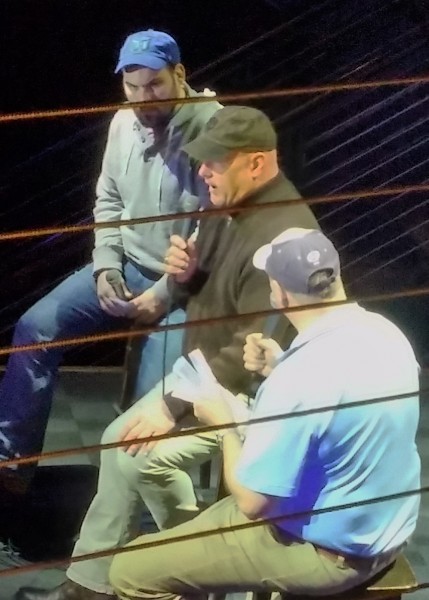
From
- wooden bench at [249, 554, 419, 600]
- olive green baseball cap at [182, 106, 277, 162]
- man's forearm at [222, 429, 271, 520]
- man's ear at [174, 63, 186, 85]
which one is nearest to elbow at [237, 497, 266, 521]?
man's forearm at [222, 429, 271, 520]

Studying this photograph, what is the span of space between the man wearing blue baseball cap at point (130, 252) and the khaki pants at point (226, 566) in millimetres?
194

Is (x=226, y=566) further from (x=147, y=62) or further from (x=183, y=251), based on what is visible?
(x=147, y=62)

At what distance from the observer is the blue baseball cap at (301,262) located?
3.06 feet

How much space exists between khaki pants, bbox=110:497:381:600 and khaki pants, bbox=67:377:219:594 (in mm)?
78

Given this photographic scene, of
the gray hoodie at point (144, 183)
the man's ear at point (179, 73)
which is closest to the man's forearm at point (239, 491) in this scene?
the gray hoodie at point (144, 183)

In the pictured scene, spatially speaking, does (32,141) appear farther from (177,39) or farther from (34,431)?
(34,431)

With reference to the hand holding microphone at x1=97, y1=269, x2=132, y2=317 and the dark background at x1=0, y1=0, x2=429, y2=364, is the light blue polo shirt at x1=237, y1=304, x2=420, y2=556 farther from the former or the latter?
the dark background at x1=0, y1=0, x2=429, y2=364

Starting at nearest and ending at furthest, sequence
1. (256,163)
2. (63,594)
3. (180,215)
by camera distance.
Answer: (180,215)
(256,163)
(63,594)

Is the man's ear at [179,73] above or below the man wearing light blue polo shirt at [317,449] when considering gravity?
above

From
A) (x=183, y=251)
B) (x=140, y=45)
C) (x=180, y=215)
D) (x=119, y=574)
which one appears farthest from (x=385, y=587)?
(x=140, y=45)

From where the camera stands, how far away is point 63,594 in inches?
48.4

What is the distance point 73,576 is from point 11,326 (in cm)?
36

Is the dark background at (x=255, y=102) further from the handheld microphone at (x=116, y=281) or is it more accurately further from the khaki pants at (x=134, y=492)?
the khaki pants at (x=134, y=492)

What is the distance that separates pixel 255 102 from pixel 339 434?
455 mm
